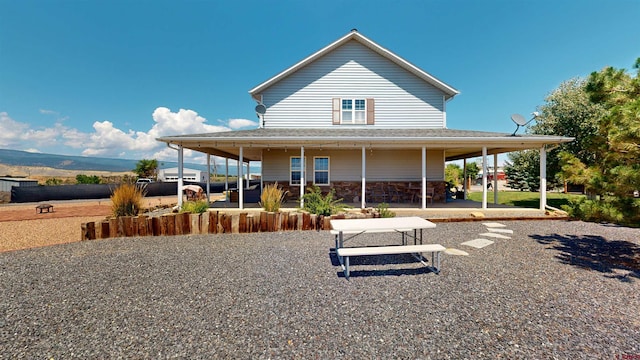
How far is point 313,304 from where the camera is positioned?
301 cm

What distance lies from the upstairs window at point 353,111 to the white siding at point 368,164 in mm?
1556

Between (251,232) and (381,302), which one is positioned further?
(251,232)

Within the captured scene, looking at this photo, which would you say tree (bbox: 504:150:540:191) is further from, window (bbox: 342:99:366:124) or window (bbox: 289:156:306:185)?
window (bbox: 289:156:306:185)

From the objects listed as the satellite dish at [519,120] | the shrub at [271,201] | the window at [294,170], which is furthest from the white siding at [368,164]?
the shrub at [271,201]

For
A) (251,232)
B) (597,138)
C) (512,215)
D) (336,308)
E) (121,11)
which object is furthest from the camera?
(121,11)

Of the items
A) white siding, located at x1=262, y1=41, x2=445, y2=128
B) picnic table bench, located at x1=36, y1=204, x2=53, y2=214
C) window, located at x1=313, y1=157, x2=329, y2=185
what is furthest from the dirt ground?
window, located at x1=313, y1=157, x2=329, y2=185

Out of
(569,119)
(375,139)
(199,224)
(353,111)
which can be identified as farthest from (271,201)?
(569,119)

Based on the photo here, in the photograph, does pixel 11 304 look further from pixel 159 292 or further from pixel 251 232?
pixel 251 232

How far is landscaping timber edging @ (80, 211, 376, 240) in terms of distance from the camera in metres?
6.20

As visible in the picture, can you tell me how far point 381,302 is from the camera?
Answer: 10.1ft

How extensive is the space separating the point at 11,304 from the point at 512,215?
12110mm

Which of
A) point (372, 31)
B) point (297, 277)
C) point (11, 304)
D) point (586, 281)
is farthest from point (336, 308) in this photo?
point (372, 31)

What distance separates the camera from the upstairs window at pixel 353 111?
1203cm

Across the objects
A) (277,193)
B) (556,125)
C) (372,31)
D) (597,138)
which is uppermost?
(372,31)
